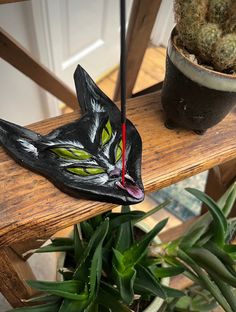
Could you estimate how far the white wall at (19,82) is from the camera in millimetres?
927

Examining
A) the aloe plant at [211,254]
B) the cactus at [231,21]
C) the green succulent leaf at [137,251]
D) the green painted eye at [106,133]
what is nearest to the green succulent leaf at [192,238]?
the aloe plant at [211,254]

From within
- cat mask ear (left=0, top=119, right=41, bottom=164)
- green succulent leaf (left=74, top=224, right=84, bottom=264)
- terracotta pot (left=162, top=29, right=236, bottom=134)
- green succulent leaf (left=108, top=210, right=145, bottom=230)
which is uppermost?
terracotta pot (left=162, top=29, right=236, bottom=134)

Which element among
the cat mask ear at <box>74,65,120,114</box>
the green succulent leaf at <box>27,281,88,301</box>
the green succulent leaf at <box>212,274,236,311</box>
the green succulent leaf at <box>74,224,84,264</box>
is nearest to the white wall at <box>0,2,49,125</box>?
the cat mask ear at <box>74,65,120,114</box>

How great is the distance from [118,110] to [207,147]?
0.55 ft

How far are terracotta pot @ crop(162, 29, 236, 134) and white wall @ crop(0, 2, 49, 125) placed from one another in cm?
62

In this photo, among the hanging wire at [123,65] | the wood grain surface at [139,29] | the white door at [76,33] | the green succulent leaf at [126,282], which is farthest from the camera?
the white door at [76,33]

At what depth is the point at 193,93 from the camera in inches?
18.1

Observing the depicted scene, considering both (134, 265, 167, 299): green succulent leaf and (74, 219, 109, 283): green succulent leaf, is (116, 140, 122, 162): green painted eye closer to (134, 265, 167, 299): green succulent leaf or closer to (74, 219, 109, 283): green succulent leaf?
(74, 219, 109, 283): green succulent leaf

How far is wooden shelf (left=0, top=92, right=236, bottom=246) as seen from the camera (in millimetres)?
427

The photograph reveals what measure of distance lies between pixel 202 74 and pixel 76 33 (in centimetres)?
100

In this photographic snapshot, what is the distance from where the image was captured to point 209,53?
0.42 meters

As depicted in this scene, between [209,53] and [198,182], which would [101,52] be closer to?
[198,182]

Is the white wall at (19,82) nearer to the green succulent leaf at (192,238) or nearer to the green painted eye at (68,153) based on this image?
the green painted eye at (68,153)

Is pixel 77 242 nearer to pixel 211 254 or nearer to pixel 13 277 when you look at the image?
pixel 13 277
